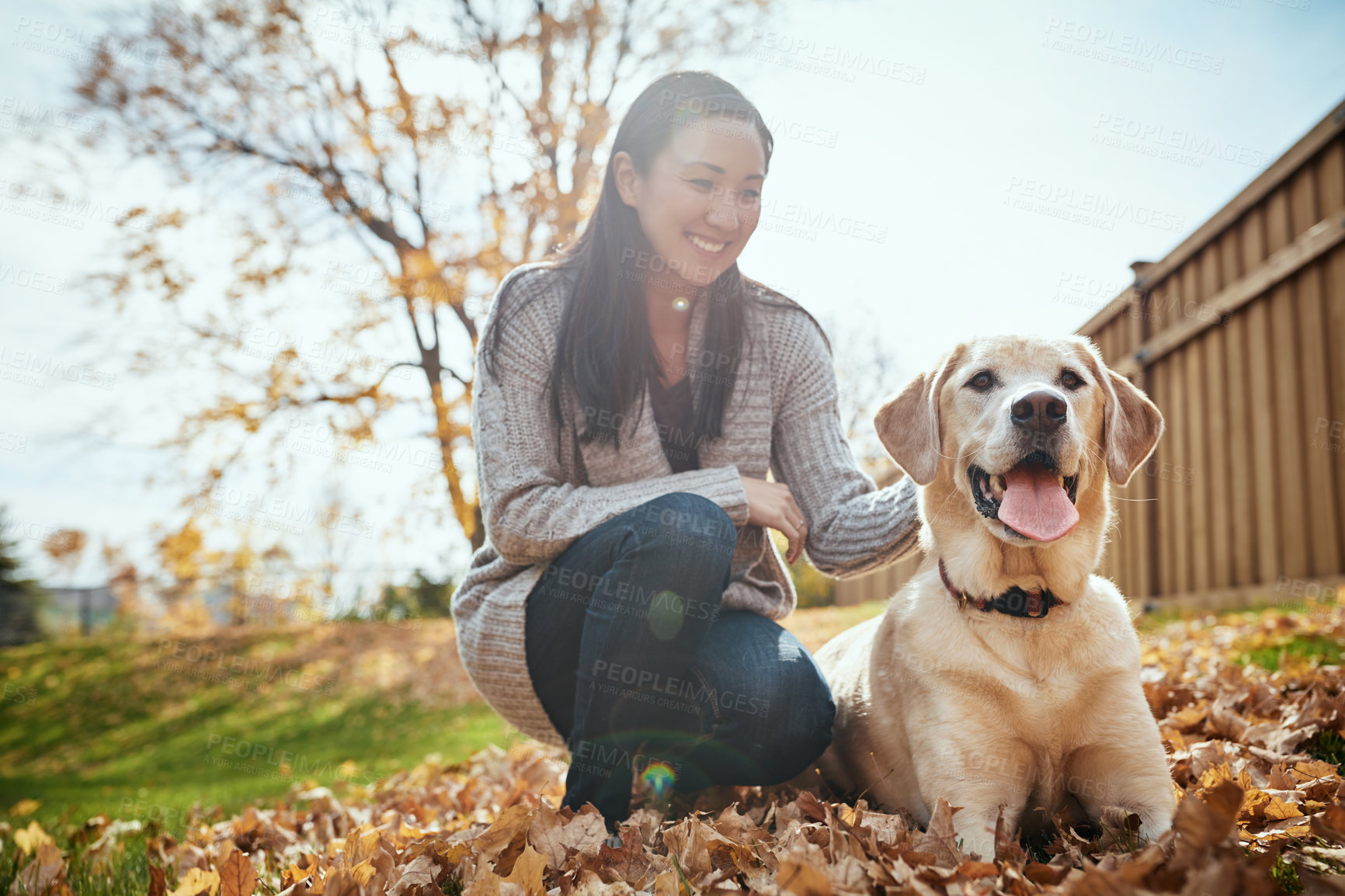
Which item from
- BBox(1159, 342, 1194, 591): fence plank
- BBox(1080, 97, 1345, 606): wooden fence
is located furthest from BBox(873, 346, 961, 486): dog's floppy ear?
BBox(1159, 342, 1194, 591): fence plank

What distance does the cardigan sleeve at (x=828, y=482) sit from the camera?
8.28ft

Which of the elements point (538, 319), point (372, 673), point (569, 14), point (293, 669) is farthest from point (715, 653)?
point (293, 669)

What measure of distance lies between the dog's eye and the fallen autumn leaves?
3.63 feet

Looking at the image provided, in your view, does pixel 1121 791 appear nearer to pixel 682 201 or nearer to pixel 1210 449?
pixel 682 201

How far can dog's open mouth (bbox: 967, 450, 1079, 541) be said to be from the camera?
1.92 m

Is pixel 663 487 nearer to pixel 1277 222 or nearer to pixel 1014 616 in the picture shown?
pixel 1014 616

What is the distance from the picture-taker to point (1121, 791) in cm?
184

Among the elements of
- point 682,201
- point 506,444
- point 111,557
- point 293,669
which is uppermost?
point 682,201

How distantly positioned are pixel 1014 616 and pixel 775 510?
78 cm

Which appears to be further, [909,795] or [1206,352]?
[1206,352]

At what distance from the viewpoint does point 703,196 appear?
8.95 feet

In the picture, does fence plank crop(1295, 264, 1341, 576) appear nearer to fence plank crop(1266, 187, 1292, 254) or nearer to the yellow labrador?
fence plank crop(1266, 187, 1292, 254)

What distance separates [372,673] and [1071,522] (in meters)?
12.1
